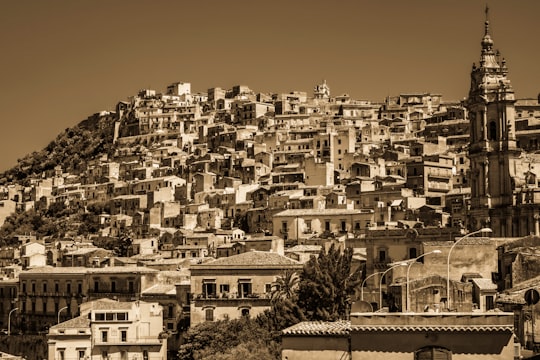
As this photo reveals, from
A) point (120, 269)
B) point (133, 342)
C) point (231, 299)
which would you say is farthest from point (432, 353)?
point (120, 269)

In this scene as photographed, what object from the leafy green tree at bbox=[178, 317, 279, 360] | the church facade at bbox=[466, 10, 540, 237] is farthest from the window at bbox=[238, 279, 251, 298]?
the church facade at bbox=[466, 10, 540, 237]

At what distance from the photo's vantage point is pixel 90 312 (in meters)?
70.8

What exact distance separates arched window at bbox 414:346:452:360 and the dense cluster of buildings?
61 mm

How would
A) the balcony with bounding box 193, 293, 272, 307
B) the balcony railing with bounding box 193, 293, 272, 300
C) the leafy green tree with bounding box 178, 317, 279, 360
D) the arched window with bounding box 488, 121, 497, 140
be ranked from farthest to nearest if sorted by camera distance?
1. the arched window with bounding box 488, 121, 497, 140
2. the balcony railing with bounding box 193, 293, 272, 300
3. the balcony with bounding box 193, 293, 272, 307
4. the leafy green tree with bounding box 178, 317, 279, 360

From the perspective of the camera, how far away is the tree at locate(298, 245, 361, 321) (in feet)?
179

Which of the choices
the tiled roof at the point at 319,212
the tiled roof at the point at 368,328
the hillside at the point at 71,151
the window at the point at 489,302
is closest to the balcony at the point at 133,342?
the window at the point at 489,302

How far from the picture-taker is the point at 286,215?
→ 329 feet

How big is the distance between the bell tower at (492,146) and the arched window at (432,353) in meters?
44.0

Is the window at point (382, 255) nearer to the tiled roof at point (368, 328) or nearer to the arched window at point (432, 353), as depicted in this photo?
the tiled roof at point (368, 328)

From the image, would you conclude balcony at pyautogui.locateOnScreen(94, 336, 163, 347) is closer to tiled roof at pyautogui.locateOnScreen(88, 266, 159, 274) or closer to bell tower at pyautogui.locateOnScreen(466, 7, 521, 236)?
tiled roof at pyautogui.locateOnScreen(88, 266, 159, 274)

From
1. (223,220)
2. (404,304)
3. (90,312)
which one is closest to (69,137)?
(223,220)

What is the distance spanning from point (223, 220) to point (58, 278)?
1304 inches

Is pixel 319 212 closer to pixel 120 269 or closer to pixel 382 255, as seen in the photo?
pixel 120 269

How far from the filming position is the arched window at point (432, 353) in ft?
98.0
